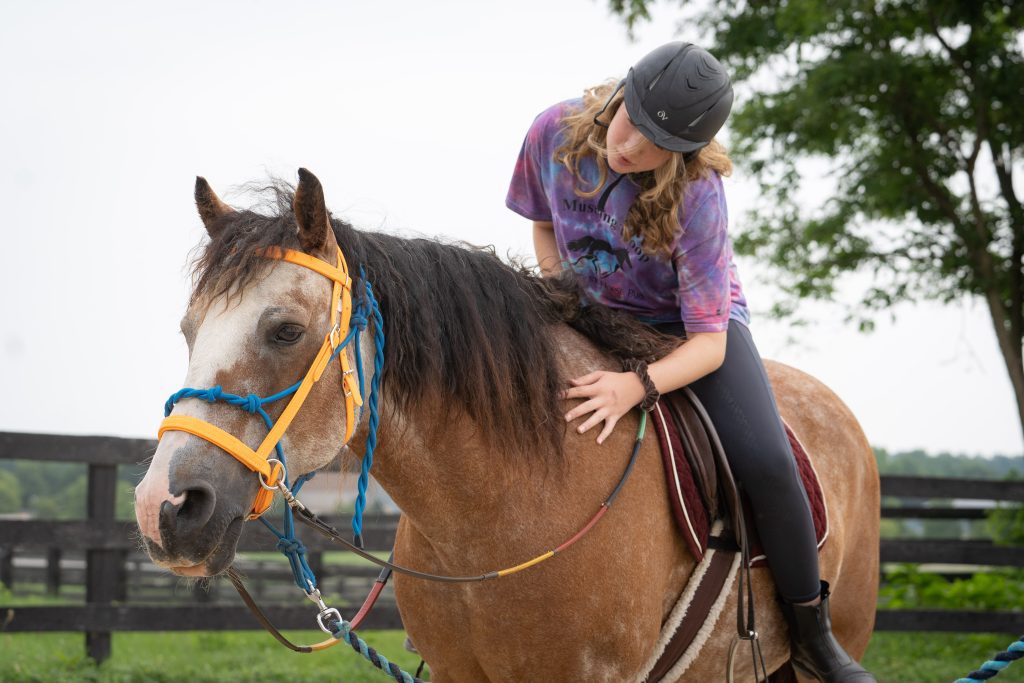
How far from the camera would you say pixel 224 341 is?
6.33 ft

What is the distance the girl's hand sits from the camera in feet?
8.09

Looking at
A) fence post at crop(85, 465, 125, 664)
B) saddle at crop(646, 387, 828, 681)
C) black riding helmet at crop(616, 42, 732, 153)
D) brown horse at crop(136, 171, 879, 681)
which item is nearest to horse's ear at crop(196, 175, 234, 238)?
brown horse at crop(136, 171, 879, 681)

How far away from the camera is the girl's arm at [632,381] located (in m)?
2.48

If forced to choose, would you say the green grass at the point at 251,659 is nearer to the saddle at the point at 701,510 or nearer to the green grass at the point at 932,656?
the green grass at the point at 932,656

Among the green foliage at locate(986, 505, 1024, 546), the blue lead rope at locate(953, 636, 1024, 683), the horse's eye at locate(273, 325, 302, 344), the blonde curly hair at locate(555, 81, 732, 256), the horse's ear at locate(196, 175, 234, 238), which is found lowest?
Result: the green foliage at locate(986, 505, 1024, 546)

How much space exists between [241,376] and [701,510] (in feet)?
4.62

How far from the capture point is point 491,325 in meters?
2.40

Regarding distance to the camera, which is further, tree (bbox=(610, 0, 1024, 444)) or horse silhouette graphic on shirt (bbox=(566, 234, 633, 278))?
tree (bbox=(610, 0, 1024, 444))

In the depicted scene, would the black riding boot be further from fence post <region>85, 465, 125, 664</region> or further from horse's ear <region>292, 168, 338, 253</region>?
fence post <region>85, 465, 125, 664</region>

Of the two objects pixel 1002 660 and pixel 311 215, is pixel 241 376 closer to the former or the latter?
pixel 311 215

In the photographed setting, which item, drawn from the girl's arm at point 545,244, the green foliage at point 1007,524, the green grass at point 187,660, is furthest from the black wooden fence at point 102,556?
the green foliage at point 1007,524

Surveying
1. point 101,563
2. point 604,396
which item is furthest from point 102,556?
point 604,396

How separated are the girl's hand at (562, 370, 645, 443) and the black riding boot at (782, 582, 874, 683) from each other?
993mm

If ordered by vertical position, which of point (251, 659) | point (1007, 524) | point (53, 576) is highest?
point (1007, 524)
